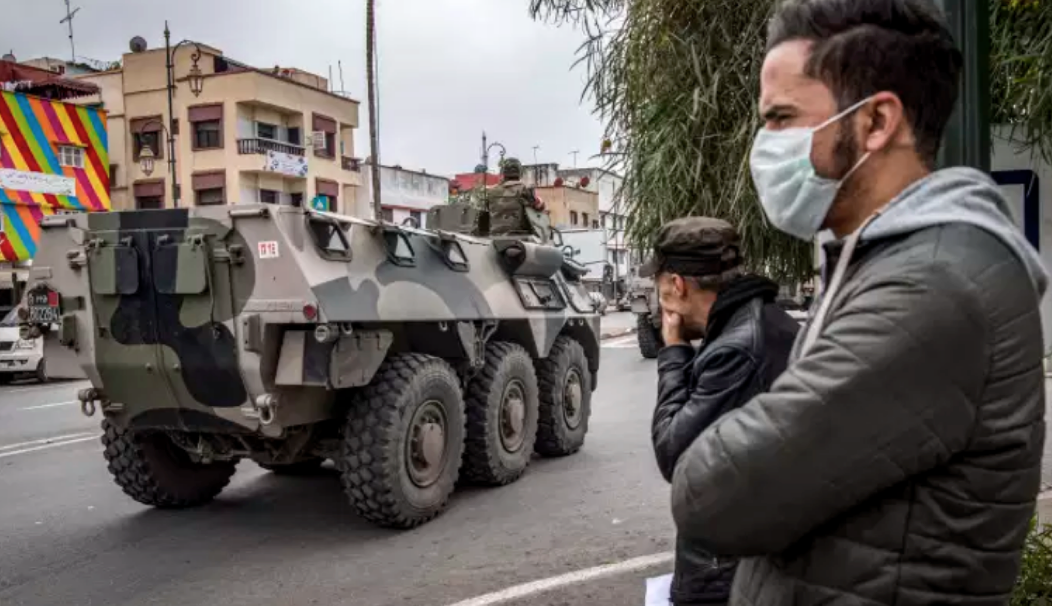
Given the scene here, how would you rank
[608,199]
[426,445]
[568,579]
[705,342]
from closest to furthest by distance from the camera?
[705,342]
[568,579]
[426,445]
[608,199]

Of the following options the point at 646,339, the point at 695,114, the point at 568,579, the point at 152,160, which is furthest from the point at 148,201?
the point at 695,114

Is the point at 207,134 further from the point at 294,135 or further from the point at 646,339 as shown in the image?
the point at 646,339

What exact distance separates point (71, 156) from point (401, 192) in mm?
17669

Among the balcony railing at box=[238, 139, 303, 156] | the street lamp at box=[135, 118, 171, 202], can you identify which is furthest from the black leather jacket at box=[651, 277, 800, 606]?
the balcony railing at box=[238, 139, 303, 156]

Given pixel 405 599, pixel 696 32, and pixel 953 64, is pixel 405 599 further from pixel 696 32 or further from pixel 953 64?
pixel 953 64

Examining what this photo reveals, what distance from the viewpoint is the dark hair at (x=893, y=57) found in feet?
4.69

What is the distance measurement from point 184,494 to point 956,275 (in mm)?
6352

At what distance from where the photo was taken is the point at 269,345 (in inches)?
217

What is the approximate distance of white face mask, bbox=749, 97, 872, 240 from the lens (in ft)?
4.94

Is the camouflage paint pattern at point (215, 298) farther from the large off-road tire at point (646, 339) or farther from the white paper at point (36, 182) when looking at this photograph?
the white paper at point (36, 182)

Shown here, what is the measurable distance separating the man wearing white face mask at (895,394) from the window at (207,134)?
110 ft

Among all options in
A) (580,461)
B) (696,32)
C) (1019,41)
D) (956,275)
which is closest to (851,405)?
(956,275)

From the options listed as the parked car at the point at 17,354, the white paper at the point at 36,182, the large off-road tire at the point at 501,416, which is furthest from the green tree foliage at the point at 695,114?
the white paper at the point at 36,182

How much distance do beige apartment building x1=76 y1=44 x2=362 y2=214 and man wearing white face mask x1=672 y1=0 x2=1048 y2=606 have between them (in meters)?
31.9
